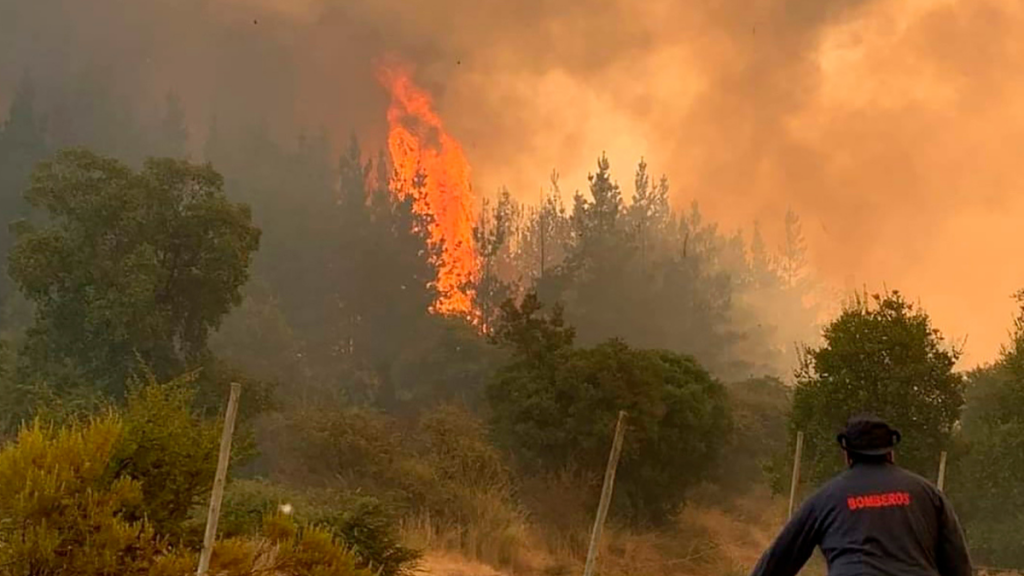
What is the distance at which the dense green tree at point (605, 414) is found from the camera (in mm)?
28000

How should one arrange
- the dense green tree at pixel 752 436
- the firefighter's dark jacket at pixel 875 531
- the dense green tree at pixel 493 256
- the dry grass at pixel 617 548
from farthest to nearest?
the dense green tree at pixel 493 256
the dense green tree at pixel 752 436
the dry grass at pixel 617 548
the firefighter's dark jacket at pixel 875 531

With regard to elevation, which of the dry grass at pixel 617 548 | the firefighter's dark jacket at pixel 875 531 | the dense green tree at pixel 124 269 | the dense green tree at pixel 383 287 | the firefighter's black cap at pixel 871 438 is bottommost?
the dry grass at pixel 617 548

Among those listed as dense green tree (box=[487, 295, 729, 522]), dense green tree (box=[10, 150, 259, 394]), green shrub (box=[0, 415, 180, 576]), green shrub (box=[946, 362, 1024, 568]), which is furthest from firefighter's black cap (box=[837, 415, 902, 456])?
dense green tree (box=[10, 150, 259, 394])

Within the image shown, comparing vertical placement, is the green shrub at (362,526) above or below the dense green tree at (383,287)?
below

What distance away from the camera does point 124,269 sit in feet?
102

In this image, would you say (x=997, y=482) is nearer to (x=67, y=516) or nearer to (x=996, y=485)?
(x=996, y=485)

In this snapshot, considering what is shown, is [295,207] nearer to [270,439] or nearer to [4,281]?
[4,281]

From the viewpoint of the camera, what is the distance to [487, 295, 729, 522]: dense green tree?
28000 mm

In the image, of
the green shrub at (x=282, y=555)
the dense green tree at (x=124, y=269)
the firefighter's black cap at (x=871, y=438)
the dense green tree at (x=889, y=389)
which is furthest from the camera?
the dense green tree at (x=124, y=269)

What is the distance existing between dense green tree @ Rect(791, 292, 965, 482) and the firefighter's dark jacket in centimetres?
1956

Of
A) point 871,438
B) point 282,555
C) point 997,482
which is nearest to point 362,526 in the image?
point 282,555

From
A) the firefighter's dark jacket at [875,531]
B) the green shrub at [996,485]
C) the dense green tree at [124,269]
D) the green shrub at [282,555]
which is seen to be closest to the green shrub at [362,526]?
the green shrub at [282,555]

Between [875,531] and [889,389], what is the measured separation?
20.2 metres

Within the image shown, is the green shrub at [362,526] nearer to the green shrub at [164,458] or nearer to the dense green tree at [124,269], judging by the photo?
the green shrub at [164,458]
